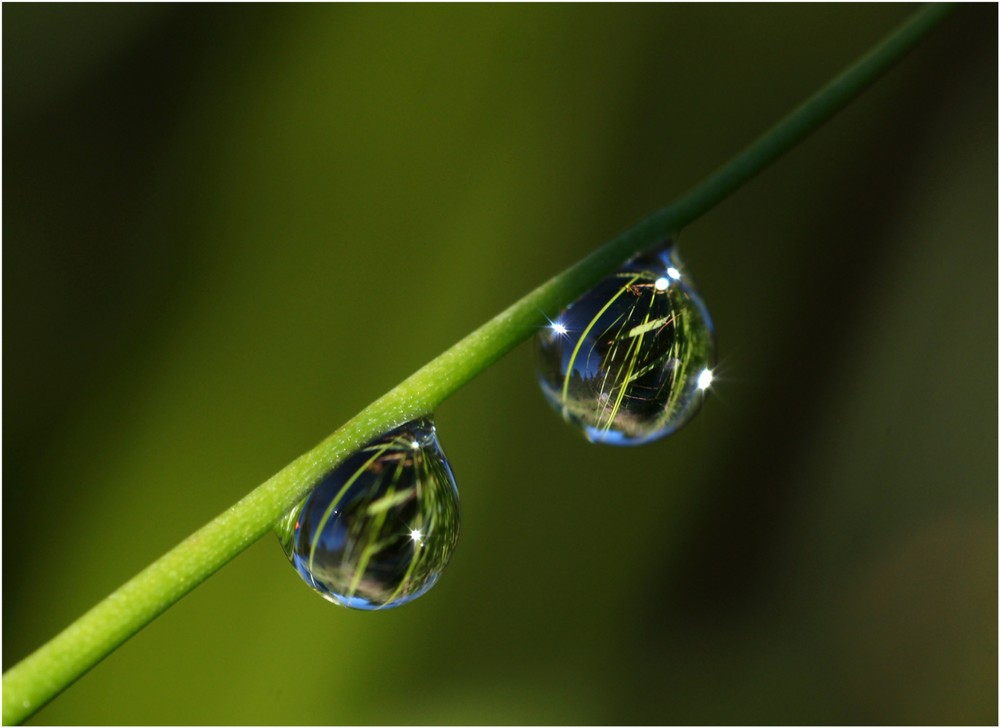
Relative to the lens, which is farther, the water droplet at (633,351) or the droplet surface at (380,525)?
the water droplet at (633,351)

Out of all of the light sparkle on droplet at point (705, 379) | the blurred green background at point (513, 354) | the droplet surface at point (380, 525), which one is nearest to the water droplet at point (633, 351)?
the light sparkle on droplet at point (705, 379)

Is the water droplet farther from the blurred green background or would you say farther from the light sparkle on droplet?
the blurred green background

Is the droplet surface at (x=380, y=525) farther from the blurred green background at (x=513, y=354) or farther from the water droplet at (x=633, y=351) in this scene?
the blurred green background at (x=513, y=354)

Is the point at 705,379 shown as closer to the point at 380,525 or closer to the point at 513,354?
the point at 380,525

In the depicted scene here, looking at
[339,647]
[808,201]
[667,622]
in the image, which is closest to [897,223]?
[808,201]

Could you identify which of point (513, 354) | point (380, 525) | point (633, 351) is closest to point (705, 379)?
point (633, 351)

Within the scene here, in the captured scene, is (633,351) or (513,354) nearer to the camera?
(633,351)

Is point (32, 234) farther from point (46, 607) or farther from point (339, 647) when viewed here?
point (339, 647)

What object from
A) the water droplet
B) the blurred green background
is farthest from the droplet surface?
the blurred green background
